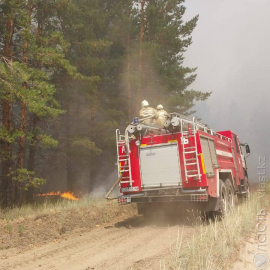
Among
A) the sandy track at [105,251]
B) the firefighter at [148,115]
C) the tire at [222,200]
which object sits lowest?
the sandy track at [105,251]

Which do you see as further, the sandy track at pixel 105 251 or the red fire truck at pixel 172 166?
the red fire truck at pixel 172 166

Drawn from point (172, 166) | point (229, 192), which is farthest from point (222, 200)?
point (172, 166)

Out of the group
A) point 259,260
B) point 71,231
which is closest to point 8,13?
point 71,231

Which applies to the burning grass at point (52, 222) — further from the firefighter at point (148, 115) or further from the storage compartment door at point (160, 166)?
the firefighter at point (148, 115)

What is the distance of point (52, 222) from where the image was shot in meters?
7.93

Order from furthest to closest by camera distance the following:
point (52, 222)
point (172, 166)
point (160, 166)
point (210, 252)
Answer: point (52, 222) < point (160, 166) < point (172, 166) < point (210, 252)

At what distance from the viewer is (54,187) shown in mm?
24672

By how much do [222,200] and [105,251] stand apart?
4.20 metres

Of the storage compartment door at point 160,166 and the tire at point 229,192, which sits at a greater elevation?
the storage compartment door at point 160,166

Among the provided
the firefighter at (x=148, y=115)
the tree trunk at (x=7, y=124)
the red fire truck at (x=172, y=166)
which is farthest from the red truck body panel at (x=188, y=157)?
the tree trunk at (x=7, y=124)

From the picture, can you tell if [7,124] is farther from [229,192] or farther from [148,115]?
[229,192]

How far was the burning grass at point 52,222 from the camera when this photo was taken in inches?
265

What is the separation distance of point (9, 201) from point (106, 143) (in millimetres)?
8783

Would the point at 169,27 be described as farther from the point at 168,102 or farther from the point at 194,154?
the point at 194,154
